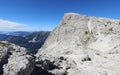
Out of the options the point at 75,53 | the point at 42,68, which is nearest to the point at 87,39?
the point at 75,53

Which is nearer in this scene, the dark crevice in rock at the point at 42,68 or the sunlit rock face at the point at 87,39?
the dark crevice in rock at the point at 42,68

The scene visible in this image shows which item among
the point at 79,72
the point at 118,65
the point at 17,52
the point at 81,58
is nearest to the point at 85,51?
the point at 81,58

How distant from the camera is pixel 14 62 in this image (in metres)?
27.2

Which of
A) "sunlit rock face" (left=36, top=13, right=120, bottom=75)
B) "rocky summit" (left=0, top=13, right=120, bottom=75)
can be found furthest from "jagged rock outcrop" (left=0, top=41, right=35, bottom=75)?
"sunlit rock face" (left=36, top=13, right=120, bottom=75)

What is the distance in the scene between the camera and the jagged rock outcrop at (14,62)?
2564 cm

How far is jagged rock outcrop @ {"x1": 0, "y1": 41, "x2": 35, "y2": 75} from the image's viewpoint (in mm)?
25641

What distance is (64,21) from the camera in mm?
111438

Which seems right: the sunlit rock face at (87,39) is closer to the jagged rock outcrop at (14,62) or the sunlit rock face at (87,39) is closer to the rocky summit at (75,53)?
the rocky summit at (75,53)

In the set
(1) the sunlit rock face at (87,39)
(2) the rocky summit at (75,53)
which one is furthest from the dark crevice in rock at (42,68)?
(1) the sunlit rock face at (87,39)

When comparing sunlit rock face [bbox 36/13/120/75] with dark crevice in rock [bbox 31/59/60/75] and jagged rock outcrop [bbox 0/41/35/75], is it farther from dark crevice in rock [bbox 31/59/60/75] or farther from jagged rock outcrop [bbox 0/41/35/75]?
jagged rock outcrop [bbox 0/41/35/75]

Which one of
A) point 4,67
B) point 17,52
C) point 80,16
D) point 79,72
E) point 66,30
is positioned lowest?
point 79,72

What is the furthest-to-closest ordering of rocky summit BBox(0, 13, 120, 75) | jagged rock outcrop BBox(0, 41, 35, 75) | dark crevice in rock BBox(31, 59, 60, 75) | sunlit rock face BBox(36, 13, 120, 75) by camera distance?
sunlit rock face BBox(36, 13, 120, 75) → dark crevice in rock BBox(31, 59, 60, 75) → rocky summit BBox(0, 13, 120, 75) → jagged rock outcrop BBox(0, 41, 35, 75)

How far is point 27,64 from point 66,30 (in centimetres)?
7535

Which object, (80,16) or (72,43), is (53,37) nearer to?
(80,16)
